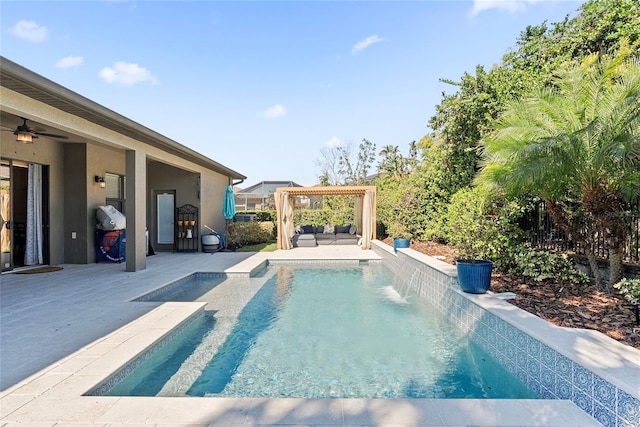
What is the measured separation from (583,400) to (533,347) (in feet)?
2.37

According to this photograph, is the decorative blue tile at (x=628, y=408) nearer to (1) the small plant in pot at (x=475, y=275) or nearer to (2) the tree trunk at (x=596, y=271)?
(1) the small plant in pot at (x=475, y=275)

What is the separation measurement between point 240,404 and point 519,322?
3.04 metres

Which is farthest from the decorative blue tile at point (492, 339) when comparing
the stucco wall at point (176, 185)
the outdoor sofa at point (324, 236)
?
the outdoor sofa at point (324, 236)

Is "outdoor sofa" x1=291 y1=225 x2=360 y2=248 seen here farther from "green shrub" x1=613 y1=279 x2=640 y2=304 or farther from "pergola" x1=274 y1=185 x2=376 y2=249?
"green shrub" x1=613 y1=279 x2=640 y2=304

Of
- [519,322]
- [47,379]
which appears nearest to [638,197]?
[519,322]

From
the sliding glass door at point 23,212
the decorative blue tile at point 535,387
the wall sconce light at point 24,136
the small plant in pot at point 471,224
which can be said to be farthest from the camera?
the sliding glass door at point 23,212

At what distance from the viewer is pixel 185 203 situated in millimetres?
13203

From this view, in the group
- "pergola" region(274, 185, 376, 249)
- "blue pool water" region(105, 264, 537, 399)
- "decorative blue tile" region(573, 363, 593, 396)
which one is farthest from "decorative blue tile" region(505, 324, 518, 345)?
"pergola" region(274, 185, 376, 249)

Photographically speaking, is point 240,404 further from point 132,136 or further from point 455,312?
point 132,136

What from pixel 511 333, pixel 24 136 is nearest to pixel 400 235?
pixel 511 333

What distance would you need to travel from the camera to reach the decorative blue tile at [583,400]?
252cm

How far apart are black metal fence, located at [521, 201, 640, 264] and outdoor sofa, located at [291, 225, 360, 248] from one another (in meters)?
9.99

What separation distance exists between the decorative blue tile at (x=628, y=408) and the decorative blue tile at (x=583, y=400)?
25 centimetres

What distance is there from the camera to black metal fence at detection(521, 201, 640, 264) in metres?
4.91
